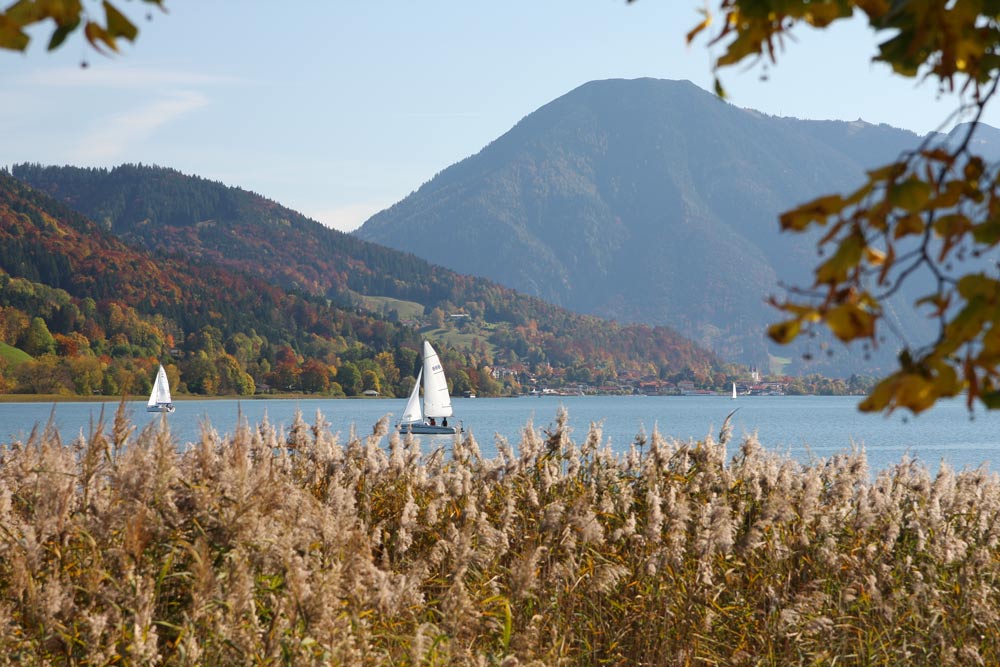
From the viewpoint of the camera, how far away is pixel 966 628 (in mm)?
6672

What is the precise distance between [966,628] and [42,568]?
17.4 ft

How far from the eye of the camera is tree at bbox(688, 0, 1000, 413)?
6.14ft

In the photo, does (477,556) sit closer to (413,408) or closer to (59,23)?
(59,23)

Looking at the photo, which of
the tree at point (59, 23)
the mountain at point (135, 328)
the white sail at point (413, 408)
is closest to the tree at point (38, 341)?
the mountain at point (135, 328)

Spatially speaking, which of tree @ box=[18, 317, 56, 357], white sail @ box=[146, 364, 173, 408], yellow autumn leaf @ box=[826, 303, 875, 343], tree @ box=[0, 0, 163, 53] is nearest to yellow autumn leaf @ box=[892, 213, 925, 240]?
yellow autumn leaf @ box=[826, 303, 875, 343]

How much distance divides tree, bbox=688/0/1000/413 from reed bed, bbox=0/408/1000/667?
2.78 metres

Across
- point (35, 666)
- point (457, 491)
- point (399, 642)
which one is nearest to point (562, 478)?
point (457, 491)

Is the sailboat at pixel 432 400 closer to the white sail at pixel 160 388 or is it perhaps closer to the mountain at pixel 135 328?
the white sail at pixel 160 388

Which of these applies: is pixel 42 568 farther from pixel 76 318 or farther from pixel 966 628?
pixel 76 318

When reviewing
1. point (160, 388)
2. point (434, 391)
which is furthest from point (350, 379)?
point (434, 391)

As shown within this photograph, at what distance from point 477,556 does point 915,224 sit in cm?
467

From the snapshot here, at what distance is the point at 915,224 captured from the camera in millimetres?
2127

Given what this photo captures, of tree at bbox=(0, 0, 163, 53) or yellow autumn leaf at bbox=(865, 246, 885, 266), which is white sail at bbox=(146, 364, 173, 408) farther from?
yellow autumn leaf at bbox=(865, 246, 885, 266)

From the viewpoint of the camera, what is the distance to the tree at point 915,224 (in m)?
1.87
